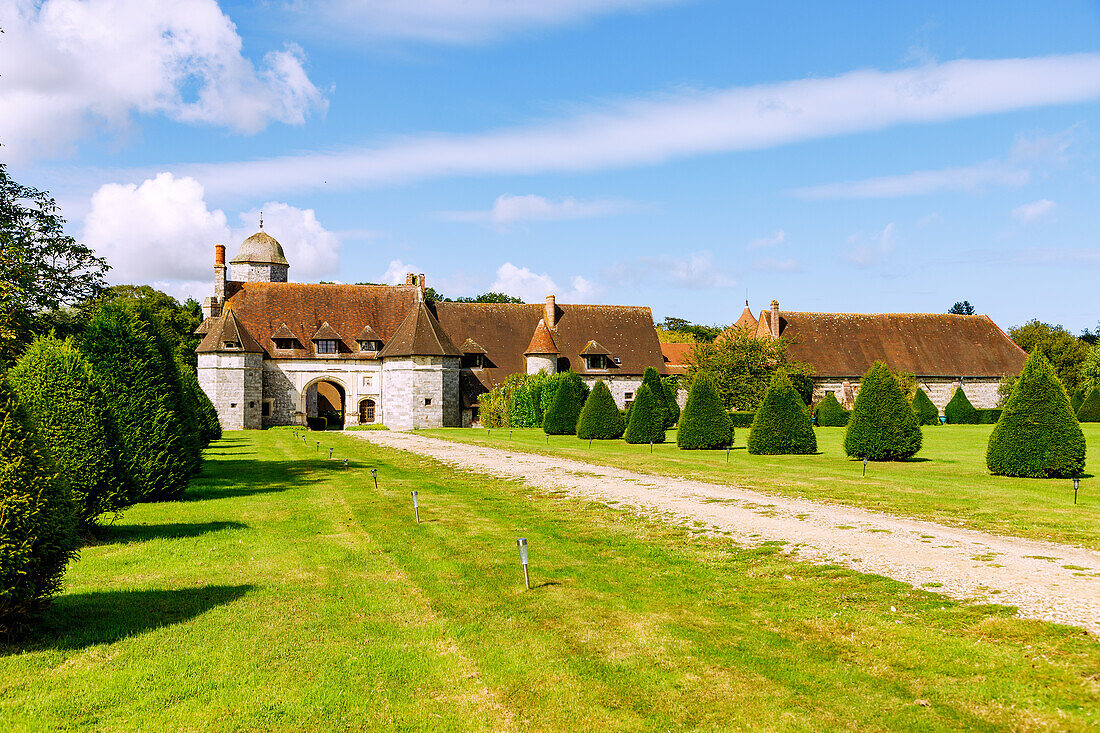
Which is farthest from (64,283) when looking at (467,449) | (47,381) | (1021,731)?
(1021,731)

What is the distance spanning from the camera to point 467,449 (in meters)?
26.8

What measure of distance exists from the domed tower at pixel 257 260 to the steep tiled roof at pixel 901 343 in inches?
1383

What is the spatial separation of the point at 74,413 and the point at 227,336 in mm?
31789

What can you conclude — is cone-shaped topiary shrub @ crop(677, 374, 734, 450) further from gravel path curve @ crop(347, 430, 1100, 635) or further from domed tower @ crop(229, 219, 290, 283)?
domed tower @ crop(229, 219, 290, 283)

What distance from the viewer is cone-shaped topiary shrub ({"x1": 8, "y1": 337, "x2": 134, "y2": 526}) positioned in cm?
1165

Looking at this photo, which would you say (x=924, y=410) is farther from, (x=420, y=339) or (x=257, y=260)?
(x=257, y=260)

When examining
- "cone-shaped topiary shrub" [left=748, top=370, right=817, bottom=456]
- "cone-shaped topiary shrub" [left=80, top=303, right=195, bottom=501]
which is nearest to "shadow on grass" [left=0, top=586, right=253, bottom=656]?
"cone-shaped topiary shrub" [left=80, top=303, right=195, bottom=501]

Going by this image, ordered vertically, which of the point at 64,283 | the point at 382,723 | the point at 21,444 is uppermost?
the point at 64,283

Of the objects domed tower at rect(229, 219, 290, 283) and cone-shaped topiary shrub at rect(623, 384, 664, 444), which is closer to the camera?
cone-shaped topiary shrub at rect(623, 384, 664, 444)

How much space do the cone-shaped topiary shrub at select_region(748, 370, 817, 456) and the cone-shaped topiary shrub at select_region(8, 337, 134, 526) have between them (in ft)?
60.4

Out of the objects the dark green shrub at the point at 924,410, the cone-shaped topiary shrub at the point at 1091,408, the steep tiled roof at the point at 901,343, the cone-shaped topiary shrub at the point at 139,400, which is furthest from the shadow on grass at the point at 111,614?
the cone-shaped topiary shrub at the point at 1091,408

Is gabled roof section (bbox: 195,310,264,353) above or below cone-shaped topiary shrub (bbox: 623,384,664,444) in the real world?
above

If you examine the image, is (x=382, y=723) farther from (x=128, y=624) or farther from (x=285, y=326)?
(x=285, y=326)

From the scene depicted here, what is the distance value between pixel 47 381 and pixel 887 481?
1633 centimetres
